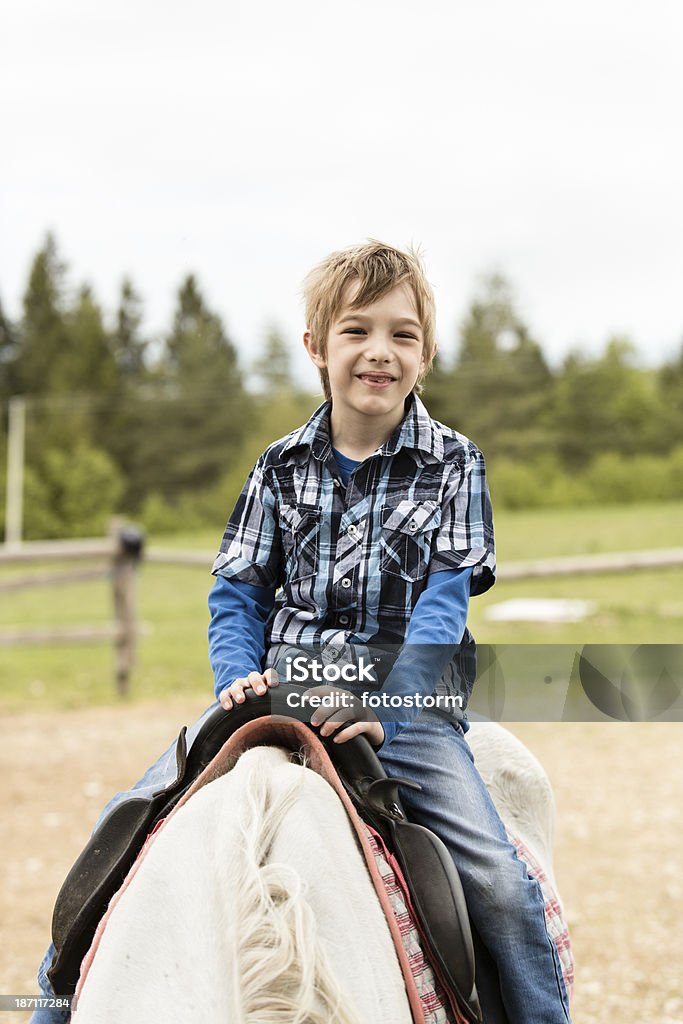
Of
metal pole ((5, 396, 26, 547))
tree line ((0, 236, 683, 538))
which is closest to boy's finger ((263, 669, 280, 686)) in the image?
tree line ((0, 236, 683, 538))

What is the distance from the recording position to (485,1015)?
178cm

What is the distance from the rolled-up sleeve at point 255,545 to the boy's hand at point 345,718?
395 millimetres

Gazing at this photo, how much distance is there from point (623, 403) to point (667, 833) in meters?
15.6

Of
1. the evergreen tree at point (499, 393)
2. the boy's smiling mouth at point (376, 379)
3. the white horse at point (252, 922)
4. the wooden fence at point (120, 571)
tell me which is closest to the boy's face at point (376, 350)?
the boy's smiling mouth at point (376, 379)

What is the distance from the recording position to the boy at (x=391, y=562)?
69.6 inches

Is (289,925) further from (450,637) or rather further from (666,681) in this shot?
(666,681)

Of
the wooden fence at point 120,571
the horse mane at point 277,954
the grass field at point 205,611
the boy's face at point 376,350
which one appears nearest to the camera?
the horse mane at point 277,954

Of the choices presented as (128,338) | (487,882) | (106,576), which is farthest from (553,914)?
(128,338)

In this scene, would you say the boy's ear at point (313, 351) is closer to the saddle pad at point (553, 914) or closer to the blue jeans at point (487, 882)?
the blue jeans at point (487, 882)

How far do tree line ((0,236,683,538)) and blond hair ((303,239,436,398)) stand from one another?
1219 centimetres

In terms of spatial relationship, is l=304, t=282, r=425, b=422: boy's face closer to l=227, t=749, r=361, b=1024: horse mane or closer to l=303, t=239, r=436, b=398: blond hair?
l=303, t=239, r=436, b=398: blond hair

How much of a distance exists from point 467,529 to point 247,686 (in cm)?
51

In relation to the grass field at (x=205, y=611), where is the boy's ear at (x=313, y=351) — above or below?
above

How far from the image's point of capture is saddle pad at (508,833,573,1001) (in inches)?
79.9
